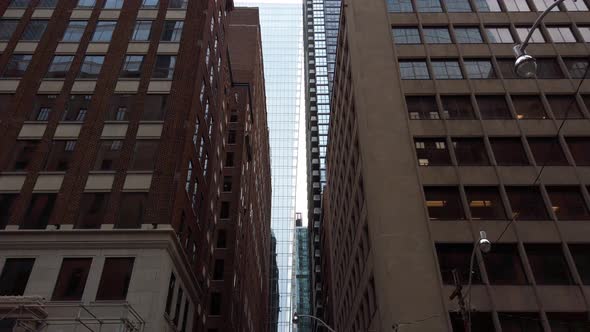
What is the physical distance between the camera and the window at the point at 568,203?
31.7 meters

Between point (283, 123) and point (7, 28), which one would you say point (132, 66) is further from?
point (283, 123)

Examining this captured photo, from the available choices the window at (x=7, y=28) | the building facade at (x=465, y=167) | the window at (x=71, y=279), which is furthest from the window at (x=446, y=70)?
the window at (x=7, y=28)

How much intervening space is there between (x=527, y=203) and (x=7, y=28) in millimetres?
44676

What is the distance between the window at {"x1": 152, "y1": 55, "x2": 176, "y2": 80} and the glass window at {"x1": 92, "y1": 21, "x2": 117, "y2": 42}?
528 cm

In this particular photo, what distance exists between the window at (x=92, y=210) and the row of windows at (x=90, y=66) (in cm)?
1116

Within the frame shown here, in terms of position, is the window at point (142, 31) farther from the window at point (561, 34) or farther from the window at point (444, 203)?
the window at point (561, 34)

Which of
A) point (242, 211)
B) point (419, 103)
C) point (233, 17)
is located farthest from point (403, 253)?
point (233, 17)

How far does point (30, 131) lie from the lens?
115 ft

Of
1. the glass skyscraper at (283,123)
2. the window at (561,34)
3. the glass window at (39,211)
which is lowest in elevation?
the glass window at (39,211)

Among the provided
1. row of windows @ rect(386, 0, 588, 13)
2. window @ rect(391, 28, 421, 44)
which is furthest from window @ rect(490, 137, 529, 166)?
row of windows @ rect(386, 0, 588, 13)

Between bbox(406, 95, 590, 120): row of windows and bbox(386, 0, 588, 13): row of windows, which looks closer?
bbox(406, 95, 590, 120): row of windows

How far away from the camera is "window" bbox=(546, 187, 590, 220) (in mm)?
31703

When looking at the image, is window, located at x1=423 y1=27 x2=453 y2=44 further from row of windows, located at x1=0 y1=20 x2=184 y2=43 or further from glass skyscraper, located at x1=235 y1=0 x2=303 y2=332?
glass skyscraper, located at x1=235 y1=0 x2=303 y2=332

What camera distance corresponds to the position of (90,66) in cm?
3881
